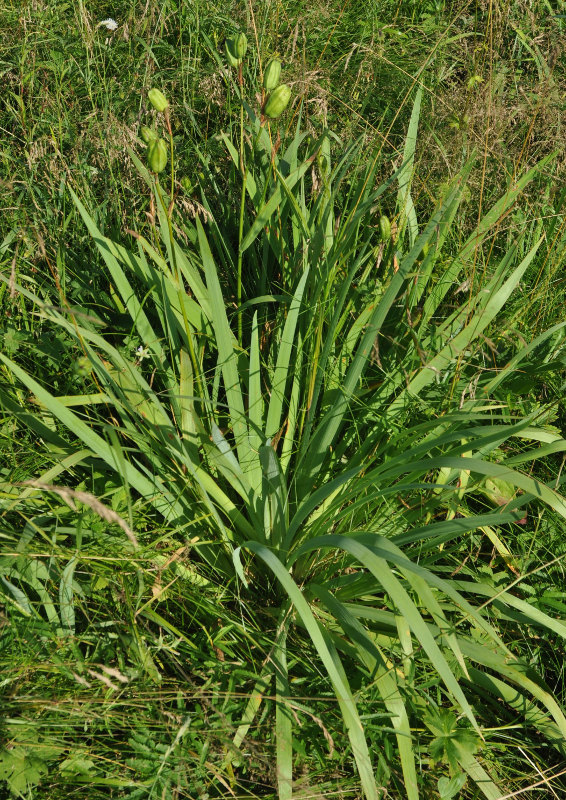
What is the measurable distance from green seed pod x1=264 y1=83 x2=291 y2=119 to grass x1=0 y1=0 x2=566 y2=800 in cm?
11

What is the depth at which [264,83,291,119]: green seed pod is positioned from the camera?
1.29 metres

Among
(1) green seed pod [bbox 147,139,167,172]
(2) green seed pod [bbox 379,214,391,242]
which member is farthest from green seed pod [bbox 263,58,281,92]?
(2) green seed pod [bbox 379,214,391,242]

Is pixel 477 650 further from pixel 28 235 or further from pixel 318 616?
pixel 28 235

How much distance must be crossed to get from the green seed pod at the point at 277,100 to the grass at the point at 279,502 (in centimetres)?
11

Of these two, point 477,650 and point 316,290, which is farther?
point 316,290

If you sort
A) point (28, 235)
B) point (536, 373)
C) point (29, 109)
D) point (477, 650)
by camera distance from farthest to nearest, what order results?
point (29, 109), point (28, 235), point (536, 373), point (477, 650)

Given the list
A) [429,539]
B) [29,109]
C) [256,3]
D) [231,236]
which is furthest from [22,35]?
[429,539]

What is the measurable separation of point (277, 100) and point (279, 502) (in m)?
0.72

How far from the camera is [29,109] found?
2.27m

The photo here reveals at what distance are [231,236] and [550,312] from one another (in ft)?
2.82

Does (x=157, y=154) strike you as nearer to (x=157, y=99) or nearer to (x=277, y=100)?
(x=157, y=99)

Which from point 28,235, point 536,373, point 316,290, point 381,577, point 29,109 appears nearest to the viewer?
point 381,577

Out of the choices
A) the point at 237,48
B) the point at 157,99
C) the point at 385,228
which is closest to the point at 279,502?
the point at 385,228

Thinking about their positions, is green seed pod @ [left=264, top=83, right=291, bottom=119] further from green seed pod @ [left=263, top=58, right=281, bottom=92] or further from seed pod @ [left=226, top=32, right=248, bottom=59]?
seed pod @ [left=226, top=32, right=248, bottom=59]
